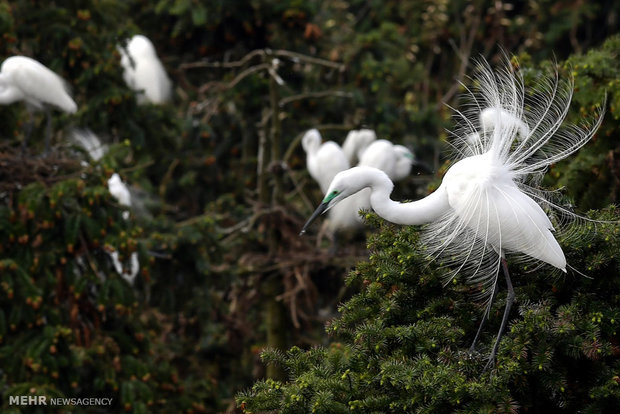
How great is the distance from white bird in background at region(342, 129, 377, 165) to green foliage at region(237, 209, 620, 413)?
3800 millimetres

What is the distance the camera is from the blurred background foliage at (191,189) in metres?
4.47

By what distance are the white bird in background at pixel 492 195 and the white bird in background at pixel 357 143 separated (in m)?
3.43

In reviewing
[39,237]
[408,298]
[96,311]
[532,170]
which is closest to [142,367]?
[96,311]

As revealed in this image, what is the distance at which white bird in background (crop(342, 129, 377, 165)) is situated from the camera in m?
7.21

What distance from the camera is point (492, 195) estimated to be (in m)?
3.33

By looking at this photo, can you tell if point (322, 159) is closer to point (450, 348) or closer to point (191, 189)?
point (191, 189)

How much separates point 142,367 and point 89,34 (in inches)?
90.3

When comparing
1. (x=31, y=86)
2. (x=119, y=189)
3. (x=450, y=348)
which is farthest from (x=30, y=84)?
(x=450, y=348)

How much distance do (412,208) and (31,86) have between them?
9.82 ft

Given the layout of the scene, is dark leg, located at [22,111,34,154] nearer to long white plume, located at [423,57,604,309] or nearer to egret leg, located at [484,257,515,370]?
long white plume, located at [423,57,604,309]

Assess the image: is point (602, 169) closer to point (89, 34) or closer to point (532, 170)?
point (532, 170)

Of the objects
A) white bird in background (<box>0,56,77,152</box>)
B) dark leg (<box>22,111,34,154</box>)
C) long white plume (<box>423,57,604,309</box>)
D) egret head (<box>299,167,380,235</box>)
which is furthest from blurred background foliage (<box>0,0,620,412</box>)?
long white plume (<box>423,57,604,309</box>)

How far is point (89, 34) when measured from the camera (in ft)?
18.9

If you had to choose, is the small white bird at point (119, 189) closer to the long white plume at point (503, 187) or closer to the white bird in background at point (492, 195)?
the white bird in background at point (492, 195)
